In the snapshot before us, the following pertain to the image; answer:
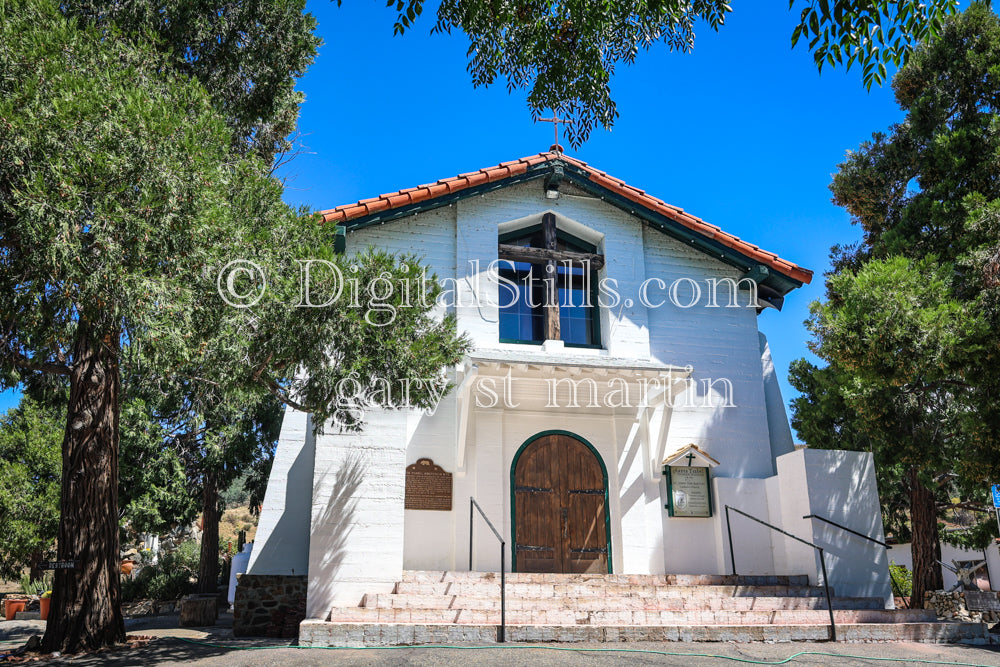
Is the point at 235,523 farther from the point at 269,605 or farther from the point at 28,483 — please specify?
the point at 269,605

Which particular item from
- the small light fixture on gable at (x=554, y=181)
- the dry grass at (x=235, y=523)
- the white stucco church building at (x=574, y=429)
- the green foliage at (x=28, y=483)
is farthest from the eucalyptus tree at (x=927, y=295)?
the dry grass at (x=235, y=523)

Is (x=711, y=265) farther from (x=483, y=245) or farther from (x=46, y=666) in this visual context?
(x=46, y=666)

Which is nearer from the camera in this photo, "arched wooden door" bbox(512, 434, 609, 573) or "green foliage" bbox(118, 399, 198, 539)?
"arched wooden door" bbox(512, 434, 609, 573)

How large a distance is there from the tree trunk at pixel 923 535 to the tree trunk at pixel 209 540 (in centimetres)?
1561

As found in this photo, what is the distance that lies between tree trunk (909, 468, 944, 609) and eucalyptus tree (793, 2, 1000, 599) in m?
0.03

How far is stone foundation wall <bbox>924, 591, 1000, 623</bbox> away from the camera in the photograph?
14531 millimetres

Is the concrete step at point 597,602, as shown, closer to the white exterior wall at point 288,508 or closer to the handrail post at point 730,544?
the handrail post at point 730,544

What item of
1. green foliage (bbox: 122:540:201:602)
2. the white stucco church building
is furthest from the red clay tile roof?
green foliage (bbox: 122:540:201:602)

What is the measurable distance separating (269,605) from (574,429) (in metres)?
5.20

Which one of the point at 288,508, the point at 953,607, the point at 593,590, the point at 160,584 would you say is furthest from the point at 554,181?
the point at 160,584

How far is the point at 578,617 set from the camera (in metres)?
8.12

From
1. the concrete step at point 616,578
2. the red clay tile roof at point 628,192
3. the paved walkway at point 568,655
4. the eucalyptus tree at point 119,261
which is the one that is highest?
the red clay tile roof at point 628,192

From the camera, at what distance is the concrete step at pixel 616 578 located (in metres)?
9.50

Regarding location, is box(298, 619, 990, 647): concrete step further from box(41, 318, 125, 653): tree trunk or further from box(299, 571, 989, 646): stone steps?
box(41, 318, 125, 653): tree trunk
